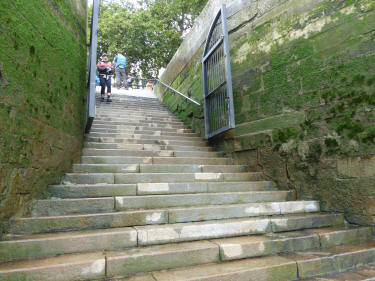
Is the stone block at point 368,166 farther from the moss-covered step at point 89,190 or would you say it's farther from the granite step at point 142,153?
the moss-covered step at point 89,190

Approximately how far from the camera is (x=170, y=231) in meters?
2.21

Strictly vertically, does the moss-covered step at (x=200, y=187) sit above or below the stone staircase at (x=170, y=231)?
above

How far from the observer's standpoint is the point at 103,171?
335cm

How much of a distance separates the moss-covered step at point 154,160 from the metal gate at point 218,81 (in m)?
0.51

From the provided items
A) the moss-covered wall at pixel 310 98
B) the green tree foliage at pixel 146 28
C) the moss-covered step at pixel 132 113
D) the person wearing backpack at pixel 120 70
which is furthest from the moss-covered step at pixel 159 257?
the green tree foliage at pixel 146 28

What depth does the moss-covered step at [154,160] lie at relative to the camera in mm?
3562

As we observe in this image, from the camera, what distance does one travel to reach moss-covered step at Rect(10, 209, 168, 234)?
210 centimetres

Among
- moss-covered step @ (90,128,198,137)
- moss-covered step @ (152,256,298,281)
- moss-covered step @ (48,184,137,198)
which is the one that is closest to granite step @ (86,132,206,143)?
moss-covered step @ (90,128,198,137)

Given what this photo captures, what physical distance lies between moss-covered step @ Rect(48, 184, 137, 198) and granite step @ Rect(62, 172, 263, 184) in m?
0.23

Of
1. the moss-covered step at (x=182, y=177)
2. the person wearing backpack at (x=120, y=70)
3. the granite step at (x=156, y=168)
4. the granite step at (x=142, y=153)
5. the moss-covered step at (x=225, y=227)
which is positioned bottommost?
the moss-covered step at (x=225, y=227)

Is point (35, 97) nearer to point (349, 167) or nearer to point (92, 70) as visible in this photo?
point (92, 70)

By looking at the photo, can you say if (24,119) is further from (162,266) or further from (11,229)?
(162,266)

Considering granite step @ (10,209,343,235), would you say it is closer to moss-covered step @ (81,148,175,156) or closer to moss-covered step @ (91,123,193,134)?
moss-covered step @ (81,148,175,156)

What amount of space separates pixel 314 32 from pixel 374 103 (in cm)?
119
